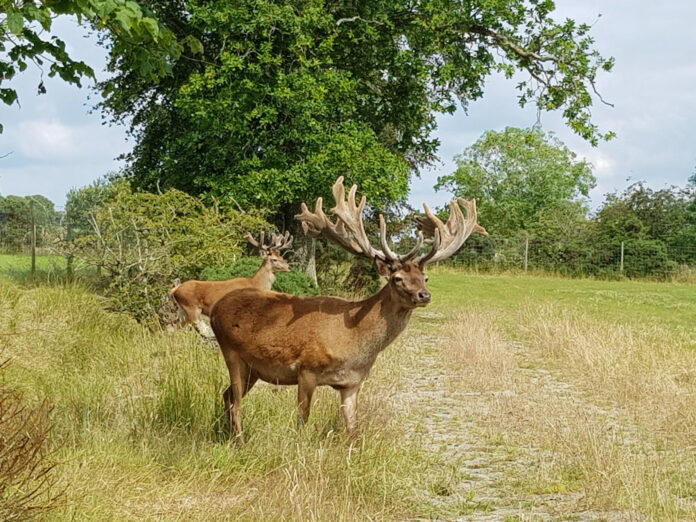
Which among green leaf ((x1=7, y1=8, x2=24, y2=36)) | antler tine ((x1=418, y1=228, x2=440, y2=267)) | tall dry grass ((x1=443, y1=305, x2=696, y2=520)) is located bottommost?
tall dry grass ((x1=443, y1=305, x2=696, y2=520))

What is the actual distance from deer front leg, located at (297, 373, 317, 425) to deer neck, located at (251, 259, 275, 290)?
648 centimetres

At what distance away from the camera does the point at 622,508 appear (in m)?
5.91

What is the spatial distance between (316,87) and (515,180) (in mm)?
55291

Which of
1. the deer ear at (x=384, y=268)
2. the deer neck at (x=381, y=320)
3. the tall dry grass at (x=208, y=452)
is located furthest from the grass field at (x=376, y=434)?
the deer ear at (x=384, y=268)

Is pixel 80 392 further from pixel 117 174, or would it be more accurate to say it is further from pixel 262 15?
pixel 117 174

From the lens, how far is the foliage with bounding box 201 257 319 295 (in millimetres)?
14177

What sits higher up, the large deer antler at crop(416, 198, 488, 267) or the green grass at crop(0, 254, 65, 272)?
the large deer antler at crop(416, 198, 488, 267)

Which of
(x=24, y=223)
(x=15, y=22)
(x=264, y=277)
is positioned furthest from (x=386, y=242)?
(x=24, y=223)

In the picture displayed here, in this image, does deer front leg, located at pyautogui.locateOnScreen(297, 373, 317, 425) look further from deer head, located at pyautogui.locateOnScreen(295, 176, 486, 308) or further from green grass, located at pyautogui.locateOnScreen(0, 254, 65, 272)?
green grass, located at pyautogui.locateOnScreen(0, 254, 65, 272)

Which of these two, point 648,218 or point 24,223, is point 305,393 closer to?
point 24,223

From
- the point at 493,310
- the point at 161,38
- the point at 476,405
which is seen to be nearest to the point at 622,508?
the point at 476,405

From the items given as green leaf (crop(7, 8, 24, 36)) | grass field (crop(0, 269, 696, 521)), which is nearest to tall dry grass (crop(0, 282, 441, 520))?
grass field (crop(0, 269, 696, 521))

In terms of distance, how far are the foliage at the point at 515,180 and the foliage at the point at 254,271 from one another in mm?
54060

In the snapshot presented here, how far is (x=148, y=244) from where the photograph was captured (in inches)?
564
